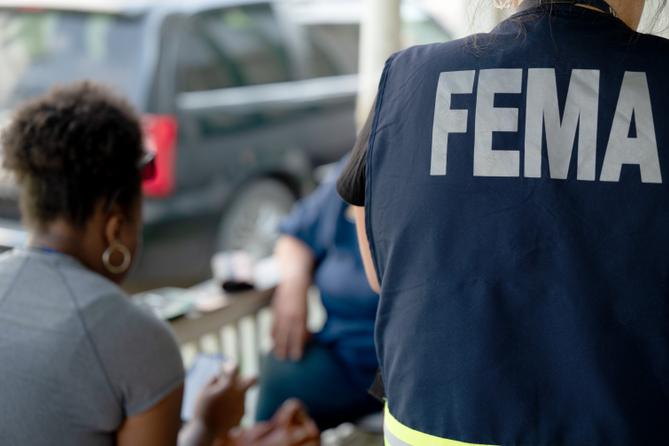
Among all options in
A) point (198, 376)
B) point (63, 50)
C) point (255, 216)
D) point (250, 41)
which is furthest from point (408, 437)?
point (250, 41)

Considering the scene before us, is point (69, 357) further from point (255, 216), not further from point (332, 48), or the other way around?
point (332, 48)

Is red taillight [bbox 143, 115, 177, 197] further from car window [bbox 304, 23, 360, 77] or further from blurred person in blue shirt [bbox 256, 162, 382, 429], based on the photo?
blurred person in blue shirt [bbox 256, 162, 382, 429]

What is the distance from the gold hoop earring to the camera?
1685mm

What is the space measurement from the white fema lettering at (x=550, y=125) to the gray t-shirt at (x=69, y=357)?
2.24ft

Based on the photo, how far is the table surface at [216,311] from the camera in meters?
2.36

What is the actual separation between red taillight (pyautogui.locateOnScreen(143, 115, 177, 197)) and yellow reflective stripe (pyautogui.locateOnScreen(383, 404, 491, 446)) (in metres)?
3.24

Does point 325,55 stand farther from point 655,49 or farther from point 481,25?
point 655,49

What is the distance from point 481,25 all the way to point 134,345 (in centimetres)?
83

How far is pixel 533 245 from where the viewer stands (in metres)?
1.10

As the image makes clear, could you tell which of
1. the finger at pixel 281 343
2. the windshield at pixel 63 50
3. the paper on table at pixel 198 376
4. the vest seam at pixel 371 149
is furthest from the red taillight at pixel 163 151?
the vest seam at pixel 371 149

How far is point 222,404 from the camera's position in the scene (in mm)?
1926

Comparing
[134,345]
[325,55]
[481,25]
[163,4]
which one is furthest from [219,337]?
[325,55]

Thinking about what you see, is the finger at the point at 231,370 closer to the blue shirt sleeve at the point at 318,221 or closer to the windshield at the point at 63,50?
the blue shirt sleeve at the point at 318,221

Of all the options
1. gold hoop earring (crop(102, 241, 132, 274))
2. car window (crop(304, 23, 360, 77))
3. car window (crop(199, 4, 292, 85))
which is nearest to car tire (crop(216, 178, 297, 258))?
car window (crop(199, 4, 292, 85))
